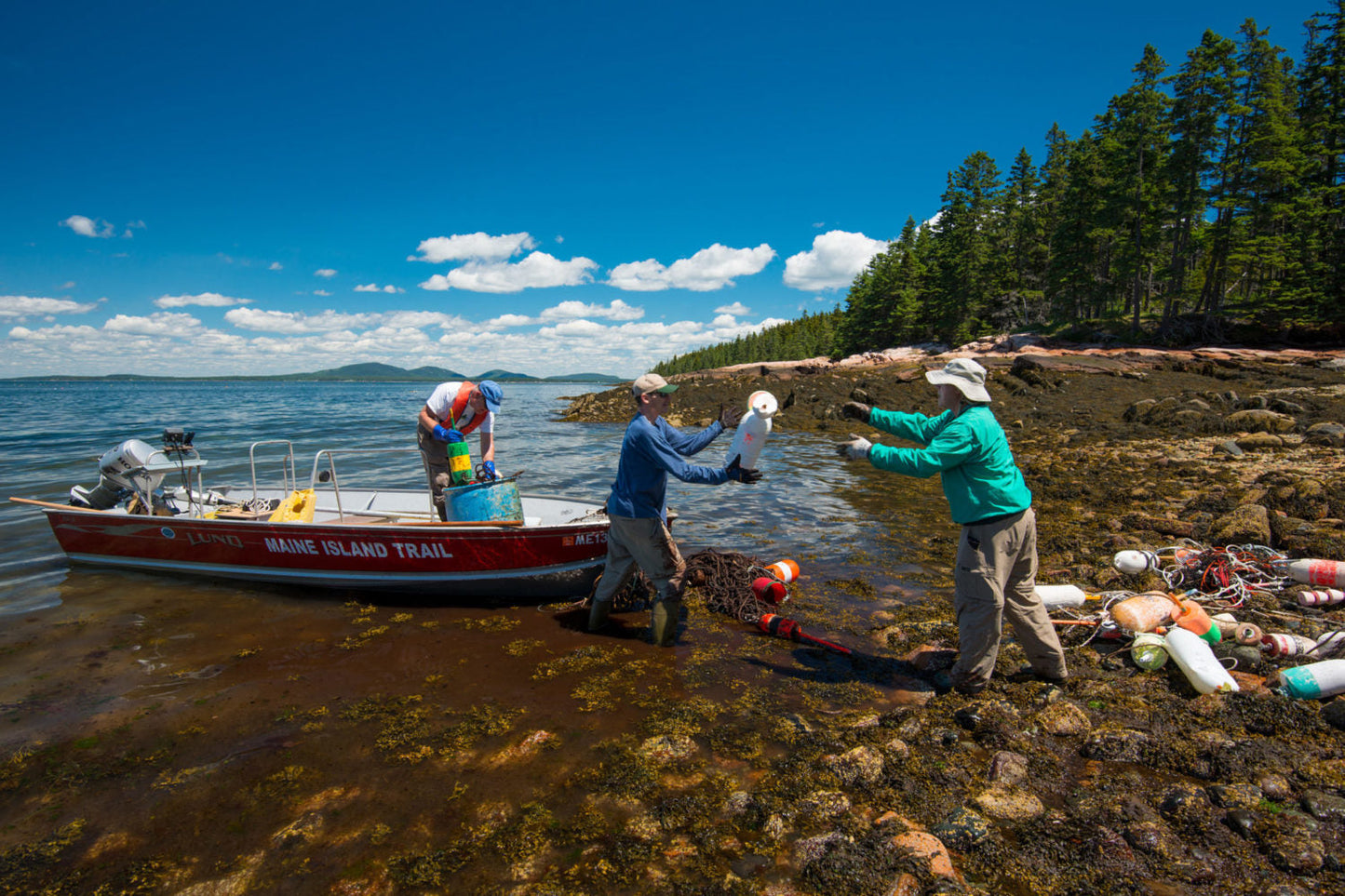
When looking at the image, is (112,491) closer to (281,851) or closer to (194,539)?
(194,539)

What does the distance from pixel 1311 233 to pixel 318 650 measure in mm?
52081

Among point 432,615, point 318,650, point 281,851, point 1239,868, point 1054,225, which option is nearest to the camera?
point 1239,868

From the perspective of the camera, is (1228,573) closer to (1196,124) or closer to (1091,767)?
(1091,767)

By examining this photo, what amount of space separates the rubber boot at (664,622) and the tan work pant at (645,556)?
10 cm

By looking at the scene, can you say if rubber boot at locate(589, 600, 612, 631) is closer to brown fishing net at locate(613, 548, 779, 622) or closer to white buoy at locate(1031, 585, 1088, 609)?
brown fishing net at locate(613, 548, 779, 622)

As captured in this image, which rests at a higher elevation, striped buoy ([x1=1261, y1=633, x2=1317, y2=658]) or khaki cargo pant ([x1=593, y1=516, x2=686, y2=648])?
khaki cargo pant ([x1=593, y1=516, x2=686, y2=648])

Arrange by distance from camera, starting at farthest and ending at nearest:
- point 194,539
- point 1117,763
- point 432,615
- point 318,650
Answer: point 194,539 < point 432,615 < point 318,650 < point 1117,763

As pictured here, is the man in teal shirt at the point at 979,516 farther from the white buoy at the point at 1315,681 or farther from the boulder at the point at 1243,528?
the boulder at the point at 1243,528

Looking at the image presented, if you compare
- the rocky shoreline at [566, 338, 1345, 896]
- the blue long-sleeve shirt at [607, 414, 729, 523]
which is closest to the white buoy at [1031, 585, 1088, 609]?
the rocky shoreline at [566, 338, 1345, 896]

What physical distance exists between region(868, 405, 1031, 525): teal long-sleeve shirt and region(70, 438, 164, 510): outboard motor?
34.8ft

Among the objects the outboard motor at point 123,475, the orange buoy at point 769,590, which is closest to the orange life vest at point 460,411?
the orange buoy at point 769,590

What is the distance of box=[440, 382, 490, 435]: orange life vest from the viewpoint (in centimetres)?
794

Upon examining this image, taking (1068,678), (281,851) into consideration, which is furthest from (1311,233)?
(281,851)

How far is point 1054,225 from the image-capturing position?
5584cm
